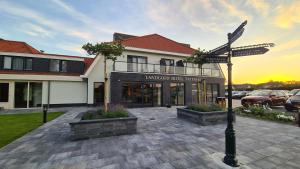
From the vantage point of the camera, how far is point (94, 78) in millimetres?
15547

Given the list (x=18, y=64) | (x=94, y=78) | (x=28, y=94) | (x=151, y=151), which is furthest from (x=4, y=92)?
(x=151, y=151)

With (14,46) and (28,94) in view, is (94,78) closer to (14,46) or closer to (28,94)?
(28,94)

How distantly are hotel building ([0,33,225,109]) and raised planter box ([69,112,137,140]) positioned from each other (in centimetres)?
852

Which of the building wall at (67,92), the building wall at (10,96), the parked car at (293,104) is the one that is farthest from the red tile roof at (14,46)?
the parked car at (293,104)

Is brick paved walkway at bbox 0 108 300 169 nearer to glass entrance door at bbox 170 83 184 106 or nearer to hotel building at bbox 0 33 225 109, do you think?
hotel building at bbox 0 33 225 109

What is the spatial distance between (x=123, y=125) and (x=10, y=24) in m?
A: 12.7

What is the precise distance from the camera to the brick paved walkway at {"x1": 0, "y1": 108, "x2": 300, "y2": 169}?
3791 mm

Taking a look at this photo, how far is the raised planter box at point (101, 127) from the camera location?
571 centimetres

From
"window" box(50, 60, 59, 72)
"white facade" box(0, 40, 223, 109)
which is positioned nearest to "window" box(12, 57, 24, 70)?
"white facade" box(0, 40, 223, 109)

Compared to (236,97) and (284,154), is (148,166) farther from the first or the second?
(236,97)

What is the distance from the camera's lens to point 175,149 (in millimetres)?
4766

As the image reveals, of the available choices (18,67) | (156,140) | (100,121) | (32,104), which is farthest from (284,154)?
(18,67)

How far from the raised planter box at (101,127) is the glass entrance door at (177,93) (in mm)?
11323

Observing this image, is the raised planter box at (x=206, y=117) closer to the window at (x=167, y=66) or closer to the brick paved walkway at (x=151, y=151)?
the brick paved walkway at (x=151, y=151)
